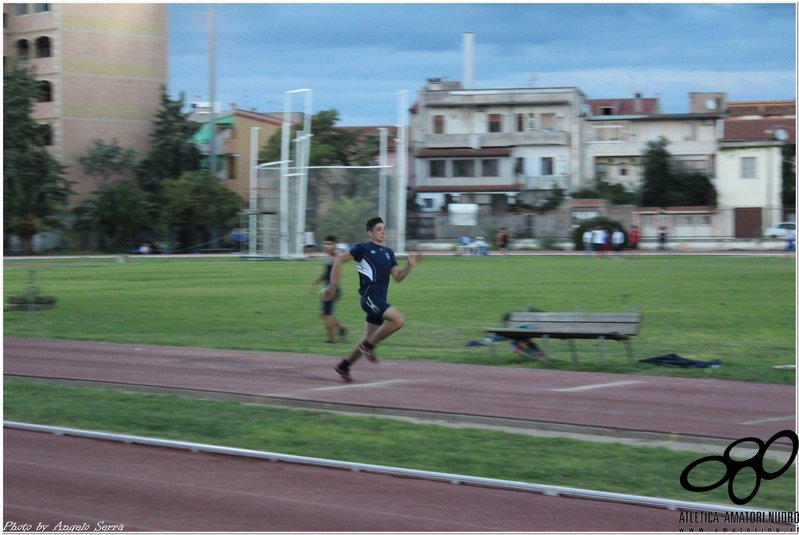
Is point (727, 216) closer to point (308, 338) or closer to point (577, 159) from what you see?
point (577, 159)

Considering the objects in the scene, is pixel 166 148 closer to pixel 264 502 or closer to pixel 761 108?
pixel 761 108

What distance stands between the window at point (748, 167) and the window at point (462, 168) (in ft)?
65.8

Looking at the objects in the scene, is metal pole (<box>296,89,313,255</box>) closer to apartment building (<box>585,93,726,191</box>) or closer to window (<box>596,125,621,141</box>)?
apartment building (<box>585,93,726,191</box>)

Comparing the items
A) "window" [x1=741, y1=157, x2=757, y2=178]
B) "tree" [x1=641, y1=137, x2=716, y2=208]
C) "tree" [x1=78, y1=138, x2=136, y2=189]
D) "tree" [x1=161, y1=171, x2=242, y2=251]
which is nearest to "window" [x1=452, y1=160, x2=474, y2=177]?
"tree" [x1=641, y1=137, x2=716, y2=208]

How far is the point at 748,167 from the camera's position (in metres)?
62.1

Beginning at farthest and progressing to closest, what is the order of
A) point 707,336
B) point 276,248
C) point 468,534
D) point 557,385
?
point 276,248
point 707,336
point 557,385
point 468,534

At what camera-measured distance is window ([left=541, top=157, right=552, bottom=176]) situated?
7181cm

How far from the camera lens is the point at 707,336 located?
15.2 meters

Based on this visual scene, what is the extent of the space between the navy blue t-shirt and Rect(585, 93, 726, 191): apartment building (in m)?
59.8

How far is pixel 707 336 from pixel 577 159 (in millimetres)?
58015

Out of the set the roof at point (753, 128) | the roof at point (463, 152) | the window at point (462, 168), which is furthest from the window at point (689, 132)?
the window at point (462, 168)

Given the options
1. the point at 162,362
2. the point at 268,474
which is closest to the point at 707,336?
the point at 162,362

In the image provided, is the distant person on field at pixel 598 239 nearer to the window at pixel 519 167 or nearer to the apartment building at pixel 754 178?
the apartment building at pixel 754 178

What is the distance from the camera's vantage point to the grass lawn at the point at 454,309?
13.6 m
